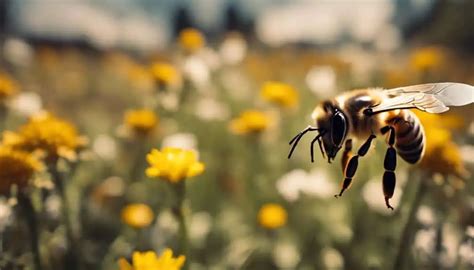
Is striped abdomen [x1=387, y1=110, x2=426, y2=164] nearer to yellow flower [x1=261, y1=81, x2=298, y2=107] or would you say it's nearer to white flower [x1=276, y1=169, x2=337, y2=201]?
white flower [x1=276, y1=169, x2=337, y2=201]

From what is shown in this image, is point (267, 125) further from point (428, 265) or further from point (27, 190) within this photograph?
point (27, 190)

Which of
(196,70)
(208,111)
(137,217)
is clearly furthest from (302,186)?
(208,111)

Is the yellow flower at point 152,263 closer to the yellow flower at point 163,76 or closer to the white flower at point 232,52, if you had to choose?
the yellow flower at point 163,76

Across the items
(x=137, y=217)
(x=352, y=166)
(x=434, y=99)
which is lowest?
(x=137, y=217)

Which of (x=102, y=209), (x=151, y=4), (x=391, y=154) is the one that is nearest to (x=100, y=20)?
(x=151, y=4)

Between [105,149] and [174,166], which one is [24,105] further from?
[174,166]

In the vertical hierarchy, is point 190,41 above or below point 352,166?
above
